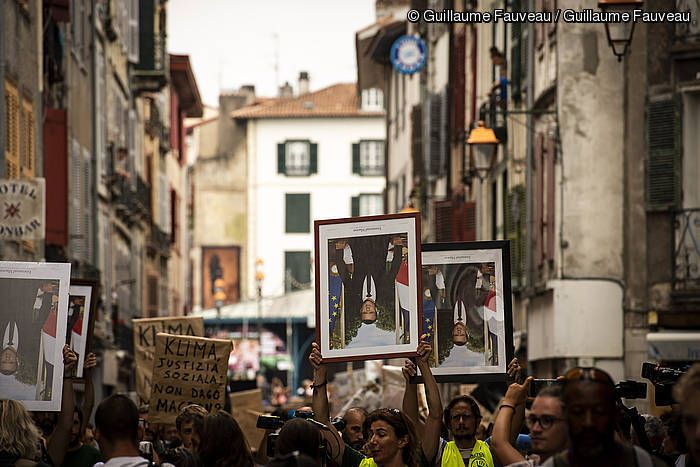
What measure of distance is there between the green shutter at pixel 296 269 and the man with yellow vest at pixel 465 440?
75.7 m

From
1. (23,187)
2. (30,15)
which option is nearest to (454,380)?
(23,187)

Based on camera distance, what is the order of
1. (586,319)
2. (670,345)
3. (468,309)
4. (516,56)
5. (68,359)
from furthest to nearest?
(516,56), (586,319), (670,345), (468,309), (68,359)

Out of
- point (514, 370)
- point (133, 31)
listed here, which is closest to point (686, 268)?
point (514, 370)

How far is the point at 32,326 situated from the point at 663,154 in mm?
12674

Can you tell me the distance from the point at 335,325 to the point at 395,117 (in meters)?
44.8

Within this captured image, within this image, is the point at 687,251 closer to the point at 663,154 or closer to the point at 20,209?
the point at 663,154

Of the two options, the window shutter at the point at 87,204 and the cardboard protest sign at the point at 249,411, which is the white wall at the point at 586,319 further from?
the window shutter at the point at 87,204

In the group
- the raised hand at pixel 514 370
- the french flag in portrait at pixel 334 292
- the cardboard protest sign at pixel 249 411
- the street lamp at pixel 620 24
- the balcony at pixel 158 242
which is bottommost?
the cardboard protest sign at pixel 249 411

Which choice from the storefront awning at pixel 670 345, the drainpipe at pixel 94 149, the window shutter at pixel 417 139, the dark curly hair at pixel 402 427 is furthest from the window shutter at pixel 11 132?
the window shutter at pixel 417 139

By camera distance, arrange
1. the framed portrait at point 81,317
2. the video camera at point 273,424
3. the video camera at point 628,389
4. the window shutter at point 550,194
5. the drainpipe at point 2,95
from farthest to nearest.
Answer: the window shutter at point 550,194
the drainpipe at point 2,95
the framed portrait at point 81,317
the video camera at point 628,389
the video camera at point 273,424

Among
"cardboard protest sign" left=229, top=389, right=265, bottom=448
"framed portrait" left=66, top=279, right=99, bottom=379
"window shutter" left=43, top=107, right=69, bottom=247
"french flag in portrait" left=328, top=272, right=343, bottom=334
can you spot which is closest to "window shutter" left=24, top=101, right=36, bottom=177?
"window shutter" left=43, top=107, right=69, bottom=247

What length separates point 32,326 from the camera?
11.5m

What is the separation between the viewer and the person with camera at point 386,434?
9.43 m

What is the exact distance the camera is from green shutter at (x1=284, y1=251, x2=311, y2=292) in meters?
86.8
